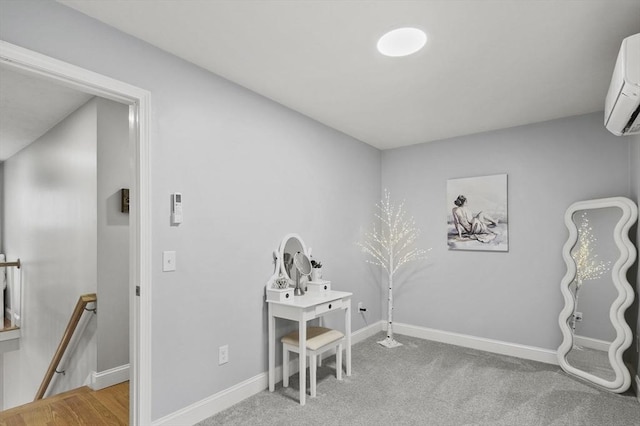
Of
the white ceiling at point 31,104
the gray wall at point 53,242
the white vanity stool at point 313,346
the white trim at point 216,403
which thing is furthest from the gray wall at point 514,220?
the white ceiling at point 31,104

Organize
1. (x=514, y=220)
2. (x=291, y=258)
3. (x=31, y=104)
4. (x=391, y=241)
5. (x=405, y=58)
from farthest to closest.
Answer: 1. (x=391, y=241)
2. (x=514, y=220)
3. (x=31, y=104)
4. (x=291, y=258)
5. (x=405, y=58)

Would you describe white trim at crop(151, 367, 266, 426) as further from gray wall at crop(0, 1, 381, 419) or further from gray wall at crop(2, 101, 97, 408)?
gray wall at crop(2, 101, 97, 408)

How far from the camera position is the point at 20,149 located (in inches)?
205

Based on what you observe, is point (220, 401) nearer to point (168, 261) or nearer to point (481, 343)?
point (168, 261)

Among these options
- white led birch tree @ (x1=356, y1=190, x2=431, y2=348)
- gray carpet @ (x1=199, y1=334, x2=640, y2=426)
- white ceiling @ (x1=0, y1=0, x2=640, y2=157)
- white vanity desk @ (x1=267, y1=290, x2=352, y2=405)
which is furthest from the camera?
white led birch tree @ (x1=356, y1=190, x2=431, y2=348)

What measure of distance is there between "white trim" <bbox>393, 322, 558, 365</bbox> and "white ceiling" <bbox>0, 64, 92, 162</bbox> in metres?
4.30

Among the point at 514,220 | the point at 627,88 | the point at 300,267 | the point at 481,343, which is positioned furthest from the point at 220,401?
the point at 514,220

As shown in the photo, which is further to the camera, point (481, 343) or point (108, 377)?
point (481, 343)

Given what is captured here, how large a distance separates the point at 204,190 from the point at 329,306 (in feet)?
4.68

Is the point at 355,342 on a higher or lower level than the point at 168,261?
lower

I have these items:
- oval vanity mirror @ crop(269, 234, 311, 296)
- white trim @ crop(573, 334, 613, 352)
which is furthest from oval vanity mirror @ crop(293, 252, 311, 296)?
white trim @ crop(573, 334, 613, 352)

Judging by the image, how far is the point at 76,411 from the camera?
2533 millimetres

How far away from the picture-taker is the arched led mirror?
286cm

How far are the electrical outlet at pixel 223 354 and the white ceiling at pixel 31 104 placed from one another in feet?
7.56
